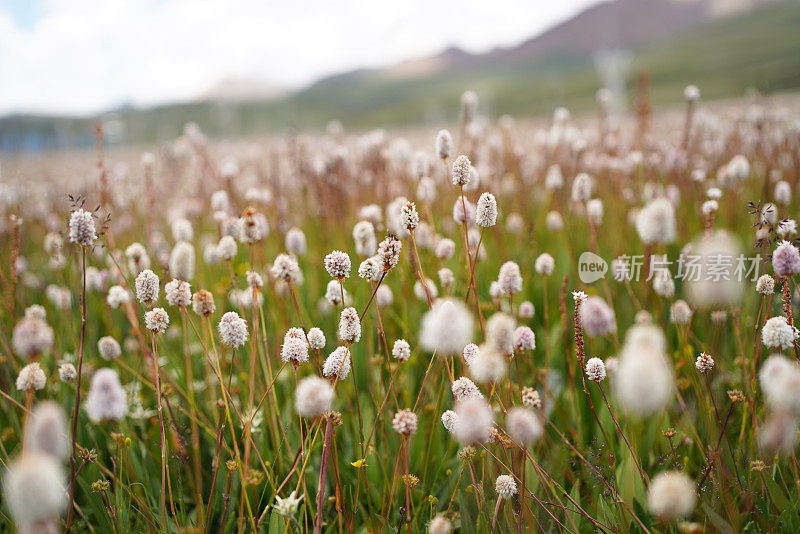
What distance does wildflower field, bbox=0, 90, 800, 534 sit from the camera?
46.6 inches

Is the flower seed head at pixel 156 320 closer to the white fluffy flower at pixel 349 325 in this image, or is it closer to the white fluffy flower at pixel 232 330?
the white fluffy flower at pixel 232 330

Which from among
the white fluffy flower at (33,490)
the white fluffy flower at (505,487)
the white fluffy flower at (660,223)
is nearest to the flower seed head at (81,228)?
the white fluffy flower at (33,490)

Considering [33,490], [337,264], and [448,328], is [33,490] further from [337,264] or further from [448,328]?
[337,264]

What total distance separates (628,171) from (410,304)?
306cm

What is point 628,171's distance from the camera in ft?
15.6

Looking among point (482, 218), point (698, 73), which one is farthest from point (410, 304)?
point (698, 73)

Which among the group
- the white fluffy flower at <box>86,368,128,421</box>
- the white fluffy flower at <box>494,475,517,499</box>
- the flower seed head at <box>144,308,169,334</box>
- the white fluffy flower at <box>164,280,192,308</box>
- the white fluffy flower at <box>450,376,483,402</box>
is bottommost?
the white fluffy flower at <box>494,475,517,499</box>

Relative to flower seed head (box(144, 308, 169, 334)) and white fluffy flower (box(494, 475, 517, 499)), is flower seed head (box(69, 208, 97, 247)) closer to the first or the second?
flower seed head (box(144, 308, 169, 334))

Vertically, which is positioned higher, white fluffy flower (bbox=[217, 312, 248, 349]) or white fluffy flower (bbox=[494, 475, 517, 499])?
white fluffy flower (bbox=[217, 312, 248, 349])

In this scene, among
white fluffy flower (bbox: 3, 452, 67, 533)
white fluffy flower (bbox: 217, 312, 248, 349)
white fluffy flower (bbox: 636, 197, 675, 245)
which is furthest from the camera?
white fluffy flower (bbox: 217, 312, 248, 349)

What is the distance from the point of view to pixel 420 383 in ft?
8.05

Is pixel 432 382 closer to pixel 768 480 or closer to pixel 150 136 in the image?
pixel 768 480

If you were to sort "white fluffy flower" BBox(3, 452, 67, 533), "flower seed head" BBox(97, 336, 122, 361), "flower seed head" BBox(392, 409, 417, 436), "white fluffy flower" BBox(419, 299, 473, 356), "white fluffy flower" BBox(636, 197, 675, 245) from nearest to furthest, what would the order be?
"white fluffy flower" BBox(3, 452, 67, 533) → "white fluffy flower" BBox(419, 299, 473, 356) → "white fluffy flower" BBox(636, 197, 675, 245) → "flower seed head" BBox(392, 409, 417, 436) → "flower seed head" BBox(97, 336, 122, 361)

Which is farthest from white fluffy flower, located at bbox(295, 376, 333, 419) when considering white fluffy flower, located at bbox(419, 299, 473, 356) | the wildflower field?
white fluffy flower, located at bbox(419, 299, 473, 356)
